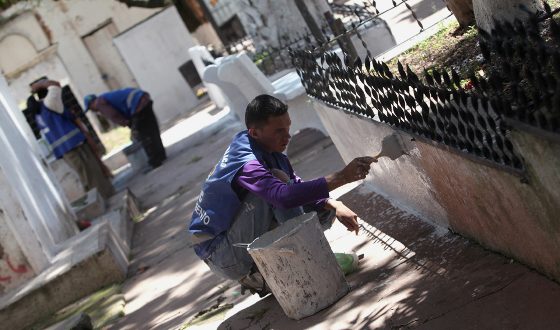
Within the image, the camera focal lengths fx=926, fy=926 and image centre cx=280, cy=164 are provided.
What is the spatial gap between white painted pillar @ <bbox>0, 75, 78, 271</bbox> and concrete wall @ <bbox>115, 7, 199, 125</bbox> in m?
9.69

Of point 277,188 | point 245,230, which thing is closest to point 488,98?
point 277,188

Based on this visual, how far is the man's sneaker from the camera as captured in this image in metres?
6.16

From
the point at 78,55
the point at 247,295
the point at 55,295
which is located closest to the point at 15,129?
the point at 55,295

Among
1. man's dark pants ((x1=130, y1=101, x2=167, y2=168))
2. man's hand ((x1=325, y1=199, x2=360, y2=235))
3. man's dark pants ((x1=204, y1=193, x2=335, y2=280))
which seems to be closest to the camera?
man's hand ((x1=325, y1=199, x2=360, y2=235))

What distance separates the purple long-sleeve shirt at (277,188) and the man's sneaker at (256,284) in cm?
81

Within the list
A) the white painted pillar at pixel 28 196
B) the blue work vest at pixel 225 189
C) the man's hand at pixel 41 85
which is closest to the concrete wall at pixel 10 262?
the white painted pillar at pixel 28 196

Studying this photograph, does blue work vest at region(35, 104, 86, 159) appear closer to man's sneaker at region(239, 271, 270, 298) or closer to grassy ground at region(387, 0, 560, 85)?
grassy ground at region(387, 0, 560, 85)

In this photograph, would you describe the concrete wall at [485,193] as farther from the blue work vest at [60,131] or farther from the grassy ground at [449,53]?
the blue work vest at [60,131]

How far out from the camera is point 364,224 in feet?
23.1

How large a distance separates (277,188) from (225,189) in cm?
48

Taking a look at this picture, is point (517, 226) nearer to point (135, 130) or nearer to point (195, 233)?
point (195, 233)

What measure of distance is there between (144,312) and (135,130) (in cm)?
914

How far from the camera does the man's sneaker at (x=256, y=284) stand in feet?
20.2

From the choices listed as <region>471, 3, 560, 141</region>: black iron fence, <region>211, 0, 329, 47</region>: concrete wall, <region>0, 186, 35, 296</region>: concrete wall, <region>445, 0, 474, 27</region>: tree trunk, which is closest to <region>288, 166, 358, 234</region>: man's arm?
<region>471, 3, 560, 141</region>: black iron fence
